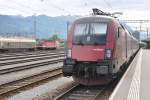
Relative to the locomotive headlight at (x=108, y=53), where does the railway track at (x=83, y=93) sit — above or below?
below

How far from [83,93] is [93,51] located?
180 cm

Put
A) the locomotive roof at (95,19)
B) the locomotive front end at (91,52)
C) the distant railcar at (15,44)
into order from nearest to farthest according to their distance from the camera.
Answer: the locomotive front end at (91,52)
the locomotive roof at (95,19)
the distant railcar at (15,44)

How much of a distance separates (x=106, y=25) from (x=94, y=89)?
2459 mm

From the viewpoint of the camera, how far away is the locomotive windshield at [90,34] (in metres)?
14.7

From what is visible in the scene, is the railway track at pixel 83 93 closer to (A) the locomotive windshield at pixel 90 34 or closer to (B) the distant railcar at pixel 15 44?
(A) the locomotive windshield at pixel 90 34

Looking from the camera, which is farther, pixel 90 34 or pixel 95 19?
pixel 95 19

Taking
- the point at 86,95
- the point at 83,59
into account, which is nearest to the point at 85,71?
the point at 83,59

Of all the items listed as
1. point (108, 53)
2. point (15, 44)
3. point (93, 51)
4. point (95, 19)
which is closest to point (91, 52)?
point (93, 51)

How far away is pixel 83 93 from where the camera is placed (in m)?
13.3

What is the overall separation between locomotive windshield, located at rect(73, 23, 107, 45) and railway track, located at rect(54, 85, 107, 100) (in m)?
1.69

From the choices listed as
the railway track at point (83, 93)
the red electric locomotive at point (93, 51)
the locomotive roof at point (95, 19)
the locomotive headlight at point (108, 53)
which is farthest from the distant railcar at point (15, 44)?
the locomotive headlight at point (108, 53)

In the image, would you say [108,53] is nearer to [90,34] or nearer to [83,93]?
[90,34]

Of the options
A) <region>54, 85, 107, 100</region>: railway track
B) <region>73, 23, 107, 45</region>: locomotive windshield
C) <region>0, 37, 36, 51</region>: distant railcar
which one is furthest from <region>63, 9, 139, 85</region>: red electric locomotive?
<region>0, 37, 36, 51</region>: distant railcar

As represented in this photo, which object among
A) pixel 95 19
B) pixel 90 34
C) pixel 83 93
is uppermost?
pixel 95 19
